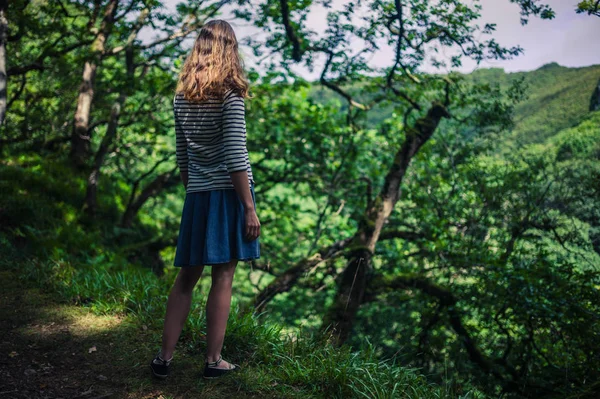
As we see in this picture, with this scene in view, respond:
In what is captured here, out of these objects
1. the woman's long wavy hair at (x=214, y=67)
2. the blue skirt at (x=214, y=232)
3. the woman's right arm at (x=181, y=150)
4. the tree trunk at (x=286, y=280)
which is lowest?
the tree trunk at (x=286, y=280)

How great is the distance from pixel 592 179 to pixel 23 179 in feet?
25.7

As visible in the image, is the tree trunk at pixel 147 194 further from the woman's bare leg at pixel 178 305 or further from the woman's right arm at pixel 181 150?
the woman's bare leg at pixel 178 305

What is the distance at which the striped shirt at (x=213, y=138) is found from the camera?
252cm

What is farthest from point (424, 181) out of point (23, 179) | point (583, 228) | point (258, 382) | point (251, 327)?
point (23, 179)

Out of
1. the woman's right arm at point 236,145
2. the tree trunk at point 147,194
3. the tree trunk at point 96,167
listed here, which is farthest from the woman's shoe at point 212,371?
the tree trunk at point 147,194

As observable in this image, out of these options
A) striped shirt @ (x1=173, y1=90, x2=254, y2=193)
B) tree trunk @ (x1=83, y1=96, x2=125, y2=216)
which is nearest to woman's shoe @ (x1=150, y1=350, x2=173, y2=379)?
striped shirt @ (x1=173, y1=90, x2=254, y2=193)

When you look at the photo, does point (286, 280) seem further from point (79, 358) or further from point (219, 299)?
point (219, 299)

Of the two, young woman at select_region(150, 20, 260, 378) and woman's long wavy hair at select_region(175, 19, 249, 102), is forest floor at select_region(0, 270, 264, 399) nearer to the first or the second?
young woman at select_region(150, 20, 260, 378)

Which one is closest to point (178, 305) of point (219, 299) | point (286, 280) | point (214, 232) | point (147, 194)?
point (219, 299)

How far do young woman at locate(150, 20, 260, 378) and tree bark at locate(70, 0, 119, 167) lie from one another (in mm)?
5163

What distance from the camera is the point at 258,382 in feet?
9.16

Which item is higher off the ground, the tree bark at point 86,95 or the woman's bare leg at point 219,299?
the tree bark at point 86,95

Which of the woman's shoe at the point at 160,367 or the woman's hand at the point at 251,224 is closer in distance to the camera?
the woman's hand at the point at 251,224

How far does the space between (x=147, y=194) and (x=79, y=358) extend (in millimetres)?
5844
